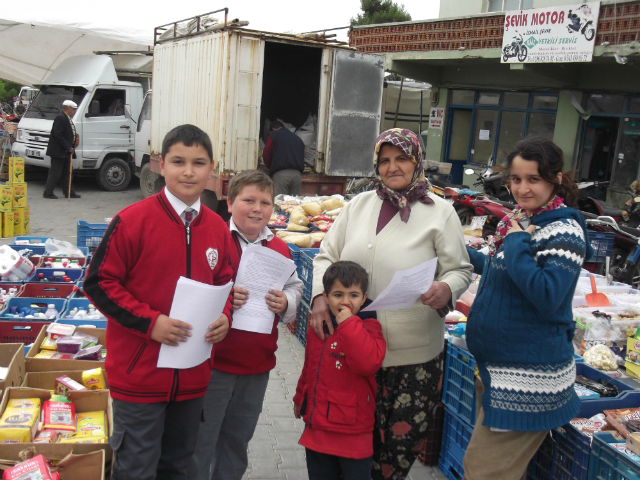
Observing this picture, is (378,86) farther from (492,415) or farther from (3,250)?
(492,415)

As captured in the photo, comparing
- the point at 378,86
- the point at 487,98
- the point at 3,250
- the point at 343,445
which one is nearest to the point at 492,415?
the point at 343,445

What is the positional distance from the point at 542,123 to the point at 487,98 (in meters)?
1.95

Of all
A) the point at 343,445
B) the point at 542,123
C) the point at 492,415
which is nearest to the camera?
the point at 492,415

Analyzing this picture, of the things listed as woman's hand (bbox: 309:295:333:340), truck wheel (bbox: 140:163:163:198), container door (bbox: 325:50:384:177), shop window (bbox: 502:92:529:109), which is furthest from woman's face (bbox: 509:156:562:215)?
shop window (bbox: 502:92:529:109)

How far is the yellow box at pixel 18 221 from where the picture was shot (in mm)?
9055

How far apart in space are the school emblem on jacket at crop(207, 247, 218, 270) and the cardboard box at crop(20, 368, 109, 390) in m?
1.38

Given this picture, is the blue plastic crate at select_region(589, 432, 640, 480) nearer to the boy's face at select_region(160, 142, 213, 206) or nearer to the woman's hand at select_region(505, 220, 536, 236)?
the woman's hand at select_region(505, 220, 536, 236)

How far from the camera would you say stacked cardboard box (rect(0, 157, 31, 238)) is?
8867 millimetres

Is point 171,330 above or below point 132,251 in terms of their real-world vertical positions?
below

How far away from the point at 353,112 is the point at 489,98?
25.4 feet

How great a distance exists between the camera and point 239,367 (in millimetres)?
2582

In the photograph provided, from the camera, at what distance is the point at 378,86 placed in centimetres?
965

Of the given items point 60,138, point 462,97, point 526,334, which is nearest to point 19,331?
point 526,334

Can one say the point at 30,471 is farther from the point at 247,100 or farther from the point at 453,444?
the point at 247,100
